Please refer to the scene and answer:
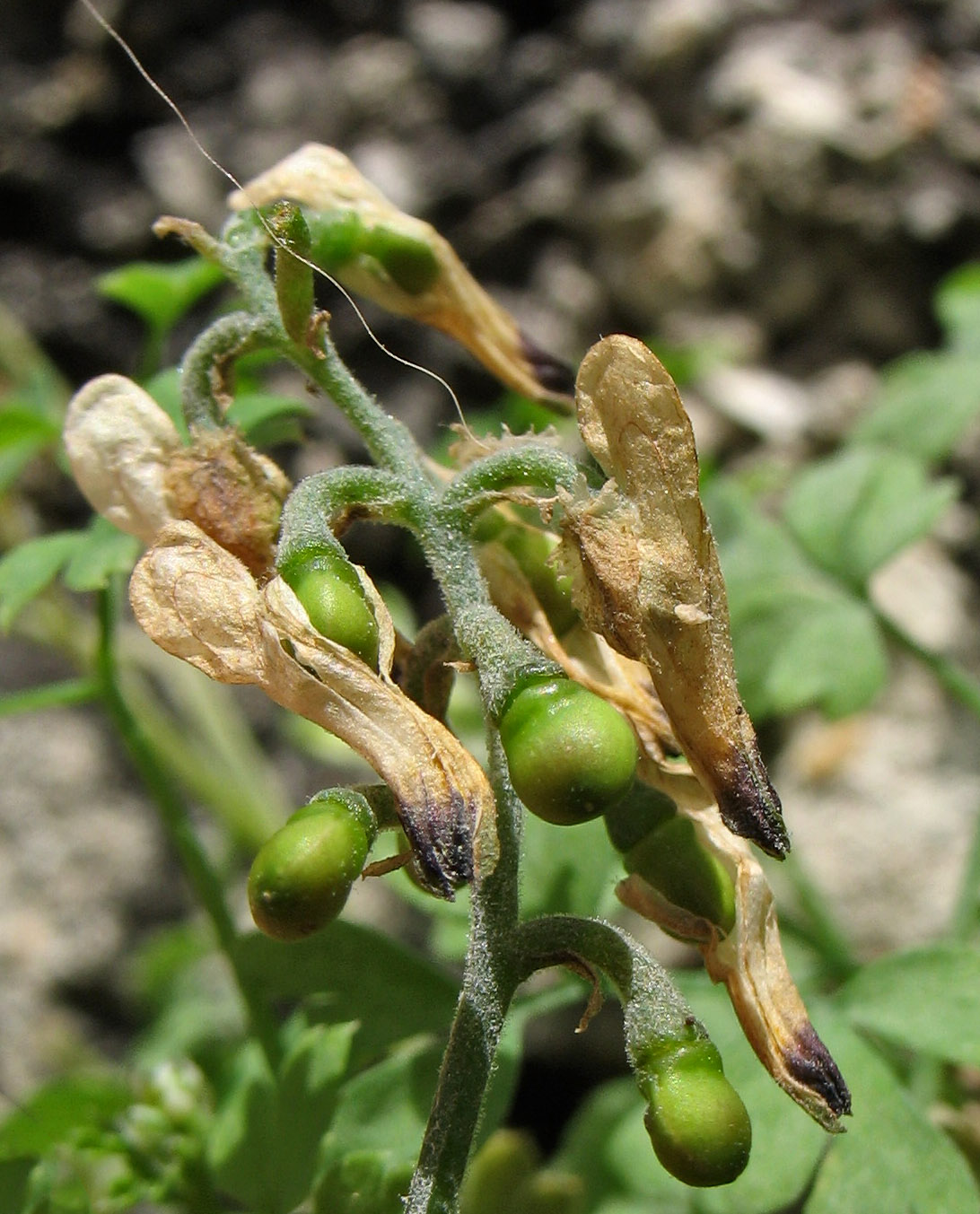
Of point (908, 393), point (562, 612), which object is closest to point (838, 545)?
point (908, 393)

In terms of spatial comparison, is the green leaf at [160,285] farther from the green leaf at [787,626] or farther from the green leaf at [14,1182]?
the green leaf at [14,1182]

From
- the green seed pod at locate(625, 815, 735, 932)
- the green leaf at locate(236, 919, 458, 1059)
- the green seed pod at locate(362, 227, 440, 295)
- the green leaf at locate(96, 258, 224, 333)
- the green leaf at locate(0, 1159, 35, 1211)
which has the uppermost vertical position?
the green seed pod at locate(362, 227, 440, 295)

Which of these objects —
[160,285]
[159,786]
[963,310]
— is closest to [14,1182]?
[159,786]

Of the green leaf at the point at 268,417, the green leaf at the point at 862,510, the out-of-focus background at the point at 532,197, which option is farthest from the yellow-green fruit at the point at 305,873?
the out-of-focus background at the point at 532,197

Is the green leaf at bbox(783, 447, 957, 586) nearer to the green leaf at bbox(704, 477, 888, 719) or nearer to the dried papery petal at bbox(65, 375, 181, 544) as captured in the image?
the green leaf at bbox(704, 477, 888, 719)

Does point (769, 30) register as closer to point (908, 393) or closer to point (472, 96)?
point (472, 96)

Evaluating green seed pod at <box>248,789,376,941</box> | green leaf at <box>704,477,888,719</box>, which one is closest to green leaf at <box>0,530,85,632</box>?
green seed pod at <box>248,789,376,941</box>
